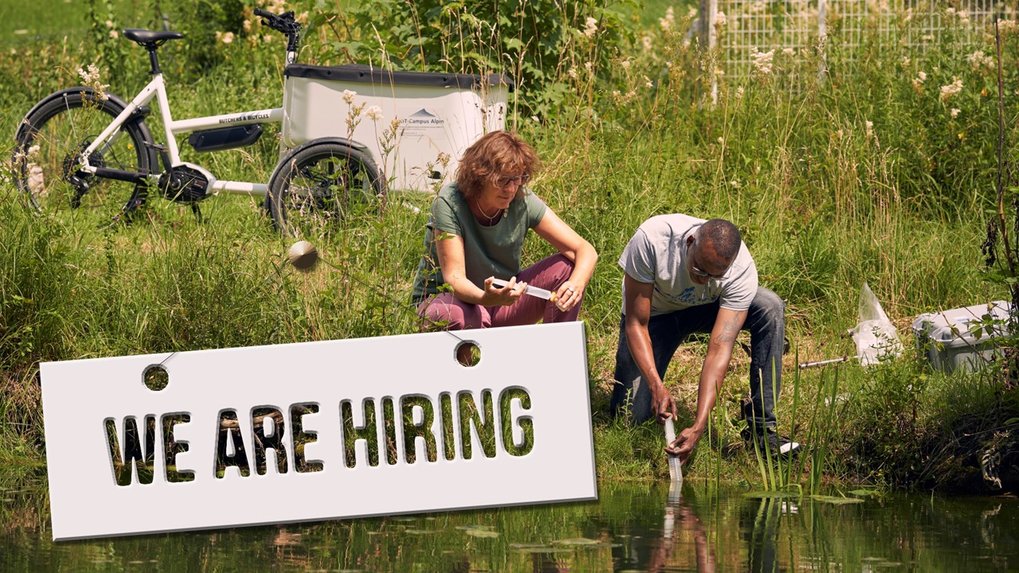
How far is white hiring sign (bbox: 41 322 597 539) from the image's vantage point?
180 inches

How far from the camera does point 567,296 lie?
5703 millimetres

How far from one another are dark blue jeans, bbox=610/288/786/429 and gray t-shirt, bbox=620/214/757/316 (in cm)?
17

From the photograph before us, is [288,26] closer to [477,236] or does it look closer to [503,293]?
[477,236]

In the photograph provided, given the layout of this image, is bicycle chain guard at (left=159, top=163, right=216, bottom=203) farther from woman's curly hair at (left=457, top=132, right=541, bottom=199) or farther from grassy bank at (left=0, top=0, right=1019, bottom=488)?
woman's curly hair at (left=457, top=132, right=541, bottom=199)

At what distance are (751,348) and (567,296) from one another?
0.84 metres

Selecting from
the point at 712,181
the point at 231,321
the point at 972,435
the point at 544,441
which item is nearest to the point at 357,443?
the point at 544,441

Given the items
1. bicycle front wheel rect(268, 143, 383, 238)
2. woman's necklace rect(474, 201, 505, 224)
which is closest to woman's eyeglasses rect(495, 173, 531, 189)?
woman's necklace rect(474, 201, 505, 224)

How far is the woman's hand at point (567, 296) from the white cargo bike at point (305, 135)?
54.8 inches

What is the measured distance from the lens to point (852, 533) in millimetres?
4902

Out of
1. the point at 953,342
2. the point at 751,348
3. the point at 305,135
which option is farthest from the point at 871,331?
the point at 305,135

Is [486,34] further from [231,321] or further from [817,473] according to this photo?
[817,473]

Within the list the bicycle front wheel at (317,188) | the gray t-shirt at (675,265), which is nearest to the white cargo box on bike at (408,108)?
the bicycle front wheel at (317,188)

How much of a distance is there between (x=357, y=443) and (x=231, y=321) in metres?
1.51

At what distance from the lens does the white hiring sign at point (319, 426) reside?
456 cm
